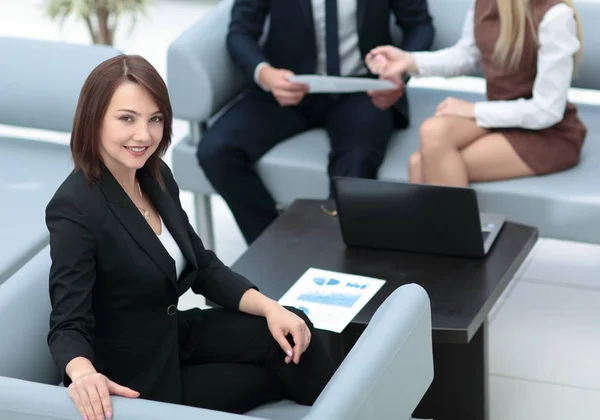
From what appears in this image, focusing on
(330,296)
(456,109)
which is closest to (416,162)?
(456,109)

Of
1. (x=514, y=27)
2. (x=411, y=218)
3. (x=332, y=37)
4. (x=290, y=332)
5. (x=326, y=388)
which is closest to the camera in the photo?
(x=326, y=388)

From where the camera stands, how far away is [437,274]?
3.01m

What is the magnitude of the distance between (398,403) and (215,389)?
471 millimetres

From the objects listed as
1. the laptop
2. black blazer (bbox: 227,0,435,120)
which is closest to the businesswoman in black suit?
the laptop

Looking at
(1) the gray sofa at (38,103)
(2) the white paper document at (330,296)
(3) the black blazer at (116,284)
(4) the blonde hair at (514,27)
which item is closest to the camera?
(3) the black blazer at (116,284)

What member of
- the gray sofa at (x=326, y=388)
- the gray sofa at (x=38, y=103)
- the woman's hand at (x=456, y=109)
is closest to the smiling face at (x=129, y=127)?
the gray sofa at (x=326, y=388)

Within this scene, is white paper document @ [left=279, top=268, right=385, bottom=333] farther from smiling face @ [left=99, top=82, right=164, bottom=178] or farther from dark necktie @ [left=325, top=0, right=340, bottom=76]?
dark necktie @ [left=325, top=0, right=340, bottom=76]

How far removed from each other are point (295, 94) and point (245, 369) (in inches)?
65.3

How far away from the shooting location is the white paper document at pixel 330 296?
2812 millimetres

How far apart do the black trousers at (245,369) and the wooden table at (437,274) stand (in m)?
0.37

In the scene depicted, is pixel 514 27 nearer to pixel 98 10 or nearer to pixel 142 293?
pixel 142 293

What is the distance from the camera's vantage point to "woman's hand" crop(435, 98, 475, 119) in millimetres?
3762

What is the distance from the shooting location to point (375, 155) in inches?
153

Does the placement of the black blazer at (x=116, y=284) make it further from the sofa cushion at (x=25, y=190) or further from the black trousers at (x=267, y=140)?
the black trousers at (x=267, y=140)
